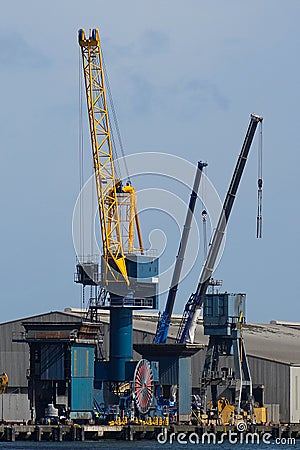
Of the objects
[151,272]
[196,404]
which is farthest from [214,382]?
[151,272]

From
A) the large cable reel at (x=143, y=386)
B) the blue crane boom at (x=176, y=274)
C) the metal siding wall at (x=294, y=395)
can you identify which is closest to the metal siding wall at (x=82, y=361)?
the large cable reel at (x=143, y=386)

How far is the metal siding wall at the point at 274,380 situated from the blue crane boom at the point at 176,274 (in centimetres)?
842

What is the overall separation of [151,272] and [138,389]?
10832 mm

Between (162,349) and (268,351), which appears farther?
(268,351)

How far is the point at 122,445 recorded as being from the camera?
11781 centimetres

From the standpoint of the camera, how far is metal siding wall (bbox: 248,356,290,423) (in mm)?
138750

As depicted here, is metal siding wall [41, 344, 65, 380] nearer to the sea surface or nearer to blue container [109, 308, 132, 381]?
blue container [109, 308, 132, 381]

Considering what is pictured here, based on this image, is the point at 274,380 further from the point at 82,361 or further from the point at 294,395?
the point at 82,361

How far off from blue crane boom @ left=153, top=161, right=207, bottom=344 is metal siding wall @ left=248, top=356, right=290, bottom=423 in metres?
8.42

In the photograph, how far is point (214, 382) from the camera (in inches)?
5497

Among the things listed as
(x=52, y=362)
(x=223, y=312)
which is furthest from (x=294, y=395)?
(x=52, y=362)

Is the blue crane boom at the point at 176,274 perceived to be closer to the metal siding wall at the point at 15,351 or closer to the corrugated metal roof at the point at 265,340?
the corrugated metal roof at the point at 265,340

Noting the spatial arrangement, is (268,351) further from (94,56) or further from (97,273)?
(94,56)

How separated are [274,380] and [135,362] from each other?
1475 cm
